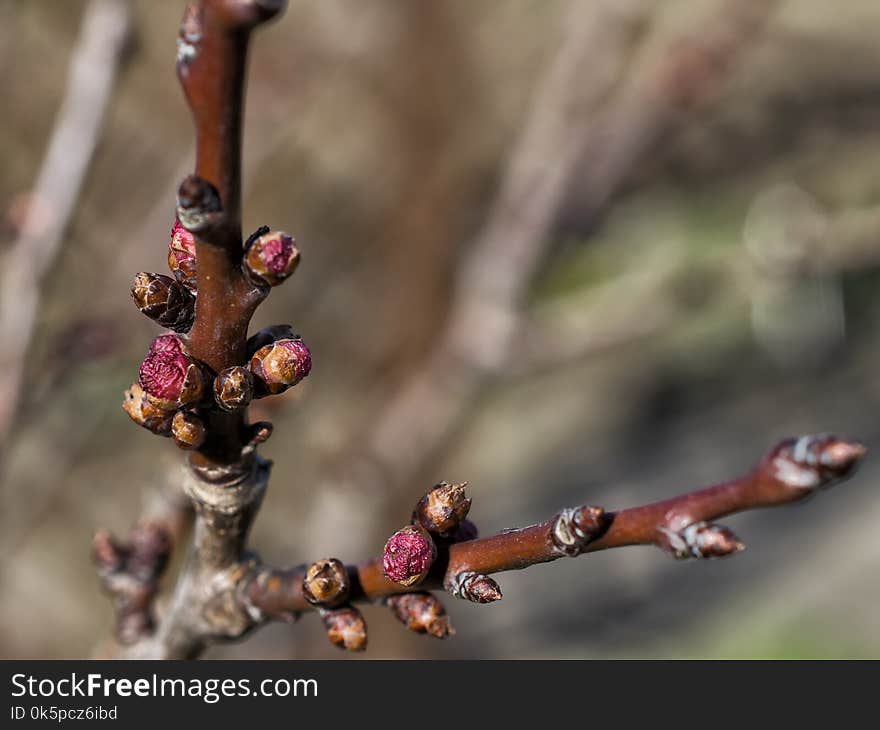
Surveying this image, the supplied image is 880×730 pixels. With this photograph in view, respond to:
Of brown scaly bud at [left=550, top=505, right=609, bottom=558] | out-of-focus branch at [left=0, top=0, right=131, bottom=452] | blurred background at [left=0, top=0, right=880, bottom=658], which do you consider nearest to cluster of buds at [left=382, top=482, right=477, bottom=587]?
brown scaly bud at [left=550, top=505, right=609, bottom=558]

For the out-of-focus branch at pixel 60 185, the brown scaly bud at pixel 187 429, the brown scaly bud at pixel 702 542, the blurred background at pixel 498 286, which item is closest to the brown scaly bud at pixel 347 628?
the brown scaly bud at pixel 187 429

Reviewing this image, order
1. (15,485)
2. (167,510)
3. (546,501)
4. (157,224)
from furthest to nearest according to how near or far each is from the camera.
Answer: (546,501) → (15,485) → (157,224) → (167,510)

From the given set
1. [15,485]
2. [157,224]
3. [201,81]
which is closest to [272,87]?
[157,224]

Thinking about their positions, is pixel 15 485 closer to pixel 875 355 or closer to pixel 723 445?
pixel 723 445

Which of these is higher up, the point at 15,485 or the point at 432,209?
the point at 432,209

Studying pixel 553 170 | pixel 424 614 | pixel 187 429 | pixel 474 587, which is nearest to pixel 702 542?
pixel 474 587

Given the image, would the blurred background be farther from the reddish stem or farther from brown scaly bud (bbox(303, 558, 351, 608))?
the reddish stem

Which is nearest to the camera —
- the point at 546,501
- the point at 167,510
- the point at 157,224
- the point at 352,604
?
the point at 352,604
